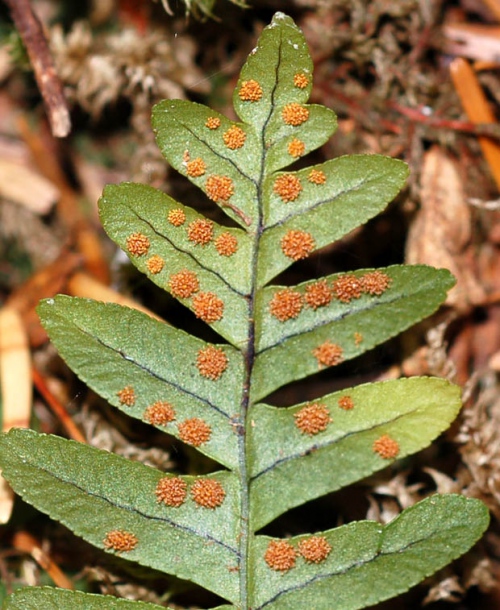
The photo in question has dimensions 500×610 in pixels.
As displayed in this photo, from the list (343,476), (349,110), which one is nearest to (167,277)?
(343,476)

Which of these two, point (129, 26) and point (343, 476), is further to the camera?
point (129, 26)

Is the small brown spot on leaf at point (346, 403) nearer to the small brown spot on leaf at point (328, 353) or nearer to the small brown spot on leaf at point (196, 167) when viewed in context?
the small brown spot on leaf at point (328, 353)

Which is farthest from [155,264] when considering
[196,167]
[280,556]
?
[280,556]

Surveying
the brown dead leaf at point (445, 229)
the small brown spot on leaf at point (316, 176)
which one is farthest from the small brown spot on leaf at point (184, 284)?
the brown dead leaf at point (445, 229)

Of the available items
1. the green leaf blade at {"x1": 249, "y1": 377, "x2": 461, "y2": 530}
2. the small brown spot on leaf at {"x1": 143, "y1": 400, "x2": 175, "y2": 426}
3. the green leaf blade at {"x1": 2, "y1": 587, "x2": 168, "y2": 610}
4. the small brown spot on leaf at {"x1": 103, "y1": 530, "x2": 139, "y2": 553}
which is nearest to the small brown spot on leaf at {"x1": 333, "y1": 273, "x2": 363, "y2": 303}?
the green leaf blade at {"x1": 249, "y1": 377, "x2": 461, "y2": 530}

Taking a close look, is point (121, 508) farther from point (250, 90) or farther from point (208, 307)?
point (250, 90)

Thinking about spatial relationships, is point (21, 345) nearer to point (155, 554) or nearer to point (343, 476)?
point (155, 554)
